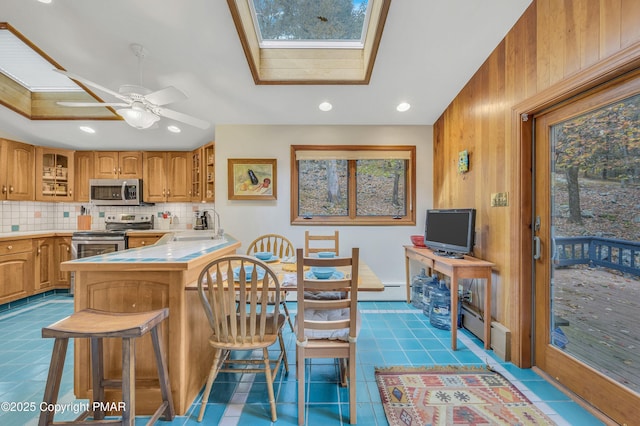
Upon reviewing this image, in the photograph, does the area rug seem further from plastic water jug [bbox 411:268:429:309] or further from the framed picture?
the framed picture

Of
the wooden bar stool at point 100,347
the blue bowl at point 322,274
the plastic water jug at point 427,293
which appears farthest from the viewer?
the plastic water jug at point 427,293

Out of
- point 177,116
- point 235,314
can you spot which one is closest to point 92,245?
point 177,116

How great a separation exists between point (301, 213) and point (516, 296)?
2515 millimetres

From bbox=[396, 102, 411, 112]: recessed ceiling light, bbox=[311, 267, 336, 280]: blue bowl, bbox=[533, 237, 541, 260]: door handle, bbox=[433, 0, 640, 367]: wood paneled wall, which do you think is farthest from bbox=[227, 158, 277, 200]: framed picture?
bbox=[533, 237, 541, 260]: door handle

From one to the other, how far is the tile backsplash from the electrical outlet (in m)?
3.88

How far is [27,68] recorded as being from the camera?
312cm

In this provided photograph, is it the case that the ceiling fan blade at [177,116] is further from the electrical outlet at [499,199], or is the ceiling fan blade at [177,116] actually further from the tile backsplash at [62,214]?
the electrical outlet at [499,199]

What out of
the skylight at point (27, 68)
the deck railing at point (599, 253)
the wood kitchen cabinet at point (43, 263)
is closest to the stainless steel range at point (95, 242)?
the wood kitchen cabinet at point (43, 263)

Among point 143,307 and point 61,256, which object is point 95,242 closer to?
point 61,256

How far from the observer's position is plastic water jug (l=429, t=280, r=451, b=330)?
8.86 feet

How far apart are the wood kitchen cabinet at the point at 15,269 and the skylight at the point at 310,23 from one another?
3850 millimetres

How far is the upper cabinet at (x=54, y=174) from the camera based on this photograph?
3756mm

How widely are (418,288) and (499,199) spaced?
1.51 meters

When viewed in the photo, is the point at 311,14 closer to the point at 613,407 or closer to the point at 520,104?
the point at 520,104
